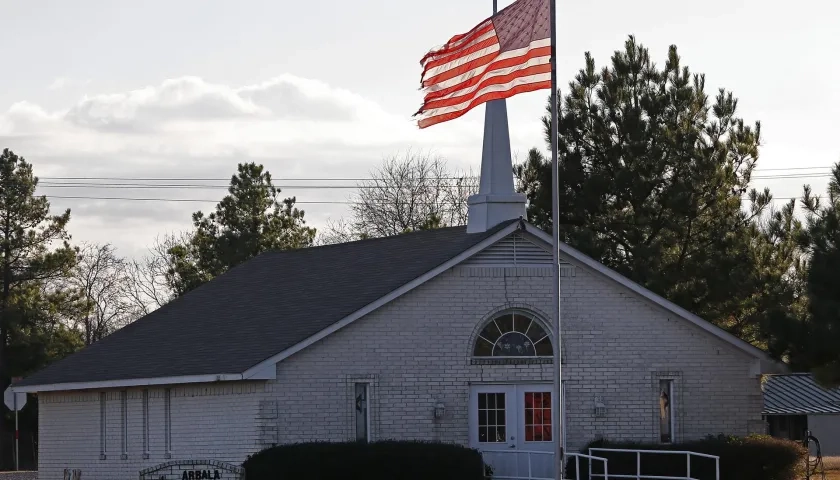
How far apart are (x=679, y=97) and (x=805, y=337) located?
688 inches

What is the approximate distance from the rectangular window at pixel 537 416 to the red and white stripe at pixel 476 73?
5876 mm

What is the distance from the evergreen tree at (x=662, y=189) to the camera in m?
44.2

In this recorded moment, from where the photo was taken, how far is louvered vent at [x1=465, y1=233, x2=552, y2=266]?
97.8 feet

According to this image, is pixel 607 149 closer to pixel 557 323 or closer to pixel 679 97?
pixel 679 97

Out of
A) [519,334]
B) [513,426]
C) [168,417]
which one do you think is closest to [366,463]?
[513,426]

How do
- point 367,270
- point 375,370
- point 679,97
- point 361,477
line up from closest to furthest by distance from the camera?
point 361,477 < point 375,370 < point 367,270 < point 679,97

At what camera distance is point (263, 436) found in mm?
28281

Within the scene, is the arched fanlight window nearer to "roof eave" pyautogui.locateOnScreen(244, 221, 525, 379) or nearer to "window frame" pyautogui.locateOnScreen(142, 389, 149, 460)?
"roof eave" pyautogui.locateOnScreen(244, 221, 525, 379)

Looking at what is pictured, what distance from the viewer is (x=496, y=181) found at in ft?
102

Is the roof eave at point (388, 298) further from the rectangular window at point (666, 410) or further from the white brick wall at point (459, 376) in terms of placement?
the rectangular window at point (666, 410)

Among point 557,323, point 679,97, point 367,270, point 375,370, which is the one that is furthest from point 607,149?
point 557,323

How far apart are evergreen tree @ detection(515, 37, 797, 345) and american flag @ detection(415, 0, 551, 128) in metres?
17.6

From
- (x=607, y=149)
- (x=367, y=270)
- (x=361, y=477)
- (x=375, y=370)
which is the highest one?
(x=607, y=149)

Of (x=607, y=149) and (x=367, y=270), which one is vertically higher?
(x=607, y=149)
